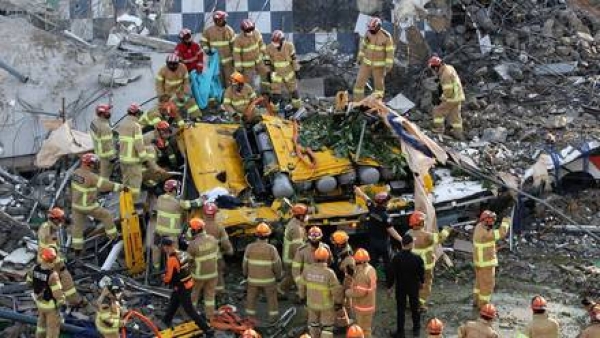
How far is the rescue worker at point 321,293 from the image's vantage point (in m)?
14.3

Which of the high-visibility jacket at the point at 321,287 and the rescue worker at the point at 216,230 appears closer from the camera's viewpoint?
the high-visibility jacket at the point at 321,287

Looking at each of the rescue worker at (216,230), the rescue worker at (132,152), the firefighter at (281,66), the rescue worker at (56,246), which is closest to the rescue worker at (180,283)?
the rescue worker at (216,230)

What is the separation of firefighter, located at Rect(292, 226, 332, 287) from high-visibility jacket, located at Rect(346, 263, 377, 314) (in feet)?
1.47

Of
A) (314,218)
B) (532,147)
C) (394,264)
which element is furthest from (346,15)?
(394,264)

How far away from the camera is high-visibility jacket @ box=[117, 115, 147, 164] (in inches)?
657

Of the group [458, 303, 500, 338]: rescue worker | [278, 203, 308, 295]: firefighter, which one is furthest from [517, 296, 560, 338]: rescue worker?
[278, 203, 308, 295]: firefighter

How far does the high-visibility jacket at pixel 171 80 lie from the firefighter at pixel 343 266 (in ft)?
13.7

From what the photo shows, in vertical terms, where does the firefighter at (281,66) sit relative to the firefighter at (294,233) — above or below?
above

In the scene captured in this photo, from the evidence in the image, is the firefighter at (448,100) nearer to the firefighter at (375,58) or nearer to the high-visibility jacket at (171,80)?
the firefighter at (375,58)

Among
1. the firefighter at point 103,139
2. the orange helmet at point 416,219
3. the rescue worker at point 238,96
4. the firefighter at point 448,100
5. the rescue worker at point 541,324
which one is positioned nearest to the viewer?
the rescue worker at point 541,324

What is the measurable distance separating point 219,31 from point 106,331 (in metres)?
6.20

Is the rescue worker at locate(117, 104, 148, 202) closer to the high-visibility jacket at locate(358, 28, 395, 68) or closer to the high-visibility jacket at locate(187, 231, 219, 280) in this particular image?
the high-visibility jacket at locate(187, 231, 219, 280)

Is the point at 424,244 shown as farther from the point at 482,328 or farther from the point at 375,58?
the point at 375,58

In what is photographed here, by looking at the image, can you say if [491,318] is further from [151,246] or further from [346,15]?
[346,15]
